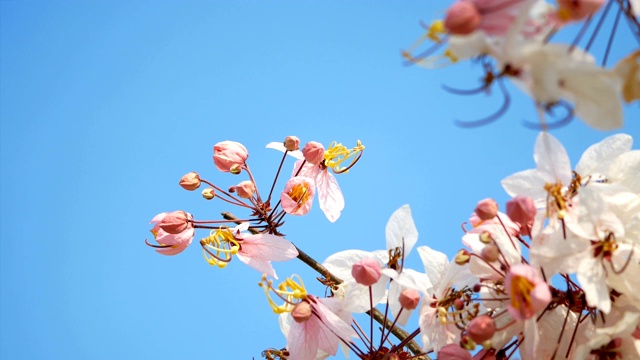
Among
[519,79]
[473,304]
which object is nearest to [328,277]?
[473,304]

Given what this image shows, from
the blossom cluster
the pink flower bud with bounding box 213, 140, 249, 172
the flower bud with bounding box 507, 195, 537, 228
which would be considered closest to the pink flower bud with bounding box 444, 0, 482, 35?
the blossom cluster

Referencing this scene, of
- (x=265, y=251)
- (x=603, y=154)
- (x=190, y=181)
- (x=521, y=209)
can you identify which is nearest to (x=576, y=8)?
(x=521, y=209)

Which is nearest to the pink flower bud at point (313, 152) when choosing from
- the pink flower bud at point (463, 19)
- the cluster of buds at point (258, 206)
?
the cluster of buds at point (258, 206)

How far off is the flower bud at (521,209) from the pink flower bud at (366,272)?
182 mm

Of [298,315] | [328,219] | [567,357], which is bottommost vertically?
[567,357]

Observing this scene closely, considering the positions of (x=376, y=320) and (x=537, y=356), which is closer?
(x=537, y=356)

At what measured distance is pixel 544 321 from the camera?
0.78 metres

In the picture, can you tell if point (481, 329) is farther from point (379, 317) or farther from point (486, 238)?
point (379, 317)

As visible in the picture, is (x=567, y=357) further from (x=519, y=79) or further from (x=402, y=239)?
(x=519, y=79)

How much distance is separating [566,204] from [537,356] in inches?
6.9

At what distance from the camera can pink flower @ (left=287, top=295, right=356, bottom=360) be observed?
0.88 m

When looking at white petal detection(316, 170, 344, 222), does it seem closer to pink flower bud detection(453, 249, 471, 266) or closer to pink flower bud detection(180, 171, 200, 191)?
pink flower bud detection(180, 171, 200, 191)

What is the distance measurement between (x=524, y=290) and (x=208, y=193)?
1.76ft

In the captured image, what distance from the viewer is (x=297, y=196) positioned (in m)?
1.00
